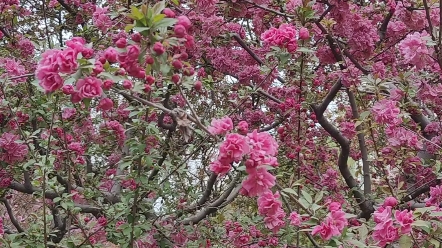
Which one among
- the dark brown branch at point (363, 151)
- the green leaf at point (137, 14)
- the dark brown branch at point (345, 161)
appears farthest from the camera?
the dark brown branch at point (363, 151)

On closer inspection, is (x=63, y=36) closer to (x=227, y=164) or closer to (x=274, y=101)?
(x=274, y=101)

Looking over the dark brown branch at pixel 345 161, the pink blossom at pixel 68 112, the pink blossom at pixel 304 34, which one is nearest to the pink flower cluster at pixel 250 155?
the pink blossom at pixel 304 34

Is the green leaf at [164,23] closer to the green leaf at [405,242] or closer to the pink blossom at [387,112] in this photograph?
the green leaf at [405,242]

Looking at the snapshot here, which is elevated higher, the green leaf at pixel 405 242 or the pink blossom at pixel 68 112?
the pink blossom at pixel 68 112

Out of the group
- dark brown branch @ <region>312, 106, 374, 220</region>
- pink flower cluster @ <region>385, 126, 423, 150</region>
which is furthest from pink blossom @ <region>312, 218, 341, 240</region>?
dark brown branch @ <region>312, 106, 374, 220</region>

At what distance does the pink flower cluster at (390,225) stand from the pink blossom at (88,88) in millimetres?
1244

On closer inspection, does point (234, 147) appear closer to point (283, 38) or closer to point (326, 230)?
point (326, 230)

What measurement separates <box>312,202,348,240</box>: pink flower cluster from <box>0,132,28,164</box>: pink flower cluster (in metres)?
2.07

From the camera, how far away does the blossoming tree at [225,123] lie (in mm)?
1729

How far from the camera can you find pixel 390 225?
201 cm

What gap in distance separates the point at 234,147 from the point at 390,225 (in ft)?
2.80

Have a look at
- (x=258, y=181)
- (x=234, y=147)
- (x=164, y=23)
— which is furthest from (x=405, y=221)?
(x=164, y=23)

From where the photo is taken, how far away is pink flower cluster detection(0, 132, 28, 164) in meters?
3.13

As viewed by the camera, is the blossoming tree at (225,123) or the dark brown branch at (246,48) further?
the dark brown branch at (246,48)
